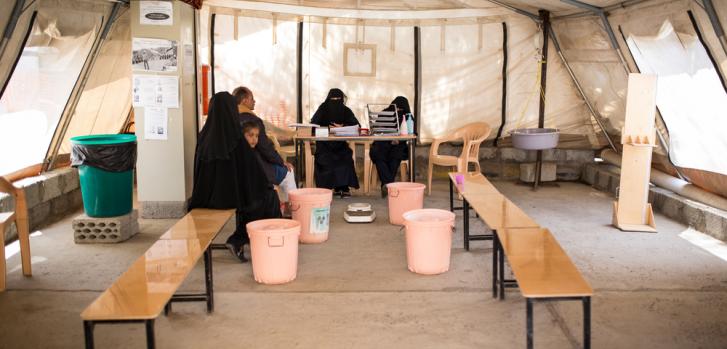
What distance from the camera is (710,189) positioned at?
6.01m

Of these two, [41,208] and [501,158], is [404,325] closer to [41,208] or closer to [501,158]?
[41,208]

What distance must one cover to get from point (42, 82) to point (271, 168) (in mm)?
2112

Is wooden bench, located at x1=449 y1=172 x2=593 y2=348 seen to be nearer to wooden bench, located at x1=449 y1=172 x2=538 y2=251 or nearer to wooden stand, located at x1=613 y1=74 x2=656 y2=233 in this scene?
wooden bench, located at x1=449 y1=172 x2=538 y2=251

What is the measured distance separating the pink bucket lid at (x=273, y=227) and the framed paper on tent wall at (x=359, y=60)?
4087mm

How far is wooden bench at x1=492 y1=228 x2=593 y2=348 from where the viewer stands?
2744 millimetres

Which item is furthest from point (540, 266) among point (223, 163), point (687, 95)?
point (687, 95)

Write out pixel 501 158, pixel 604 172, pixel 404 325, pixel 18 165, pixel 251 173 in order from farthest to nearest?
pixel 501 158 < pixel 604 172 < pixel 18 165 < pixel 251 173 < pixel 404 325

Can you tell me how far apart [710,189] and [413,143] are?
280 cm

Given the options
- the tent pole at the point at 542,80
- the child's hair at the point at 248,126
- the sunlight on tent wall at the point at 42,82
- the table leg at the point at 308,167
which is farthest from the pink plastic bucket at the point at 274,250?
the tent pole at the point at 542,80

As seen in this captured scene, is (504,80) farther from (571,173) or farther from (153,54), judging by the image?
(153,54)

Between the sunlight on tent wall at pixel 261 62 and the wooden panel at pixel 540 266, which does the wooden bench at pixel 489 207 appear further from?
the sunlight on tent wall at pixel 261 62

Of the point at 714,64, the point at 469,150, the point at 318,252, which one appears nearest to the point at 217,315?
the point at 318,252

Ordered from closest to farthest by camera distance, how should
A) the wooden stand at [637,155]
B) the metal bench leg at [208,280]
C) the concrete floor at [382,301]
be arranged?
1. the concrete floor at [382,301]
2. the metal bench leg at [208,280]
3. the wooden stand at [637,155]

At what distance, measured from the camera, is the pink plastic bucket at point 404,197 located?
582 centimetres
